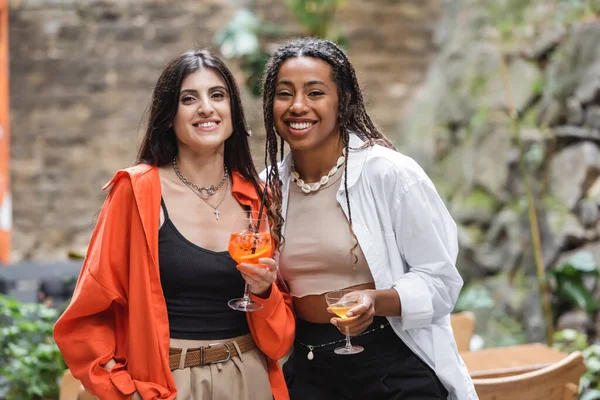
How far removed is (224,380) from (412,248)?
596 millimetres

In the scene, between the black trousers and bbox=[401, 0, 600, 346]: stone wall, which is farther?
bbox=[401, 0, 600, 346]: stone wall

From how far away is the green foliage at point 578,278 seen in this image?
4.33m

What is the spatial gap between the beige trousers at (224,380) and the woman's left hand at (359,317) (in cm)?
33

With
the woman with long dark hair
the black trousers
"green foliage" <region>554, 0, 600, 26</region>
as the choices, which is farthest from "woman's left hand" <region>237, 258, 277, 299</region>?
"green foliage" <region>554, 0, 600, 26</region>

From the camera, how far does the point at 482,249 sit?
553 cm

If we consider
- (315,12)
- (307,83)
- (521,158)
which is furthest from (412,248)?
(315,12)

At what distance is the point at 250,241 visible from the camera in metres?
1.70

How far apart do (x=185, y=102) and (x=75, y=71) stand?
6.35 meters

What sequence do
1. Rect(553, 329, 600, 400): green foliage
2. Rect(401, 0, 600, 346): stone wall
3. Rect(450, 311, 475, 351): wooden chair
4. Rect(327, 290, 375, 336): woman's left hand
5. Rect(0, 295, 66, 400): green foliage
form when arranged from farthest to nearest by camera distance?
Rect(401, 0, 600, 346): stone wall → Rect(553, 329, 600, 400): green foliage → Rect(0, 295, 66, 400): green foliage → Rect(450, 311, 475, 351): wooden chair → Rect(327, 290, 375, 336): woman's left hand

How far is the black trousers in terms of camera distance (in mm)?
1793

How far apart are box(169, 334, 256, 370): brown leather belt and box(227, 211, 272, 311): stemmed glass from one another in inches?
5.8

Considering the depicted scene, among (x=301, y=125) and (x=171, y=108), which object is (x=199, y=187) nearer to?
(x=171, y=108)

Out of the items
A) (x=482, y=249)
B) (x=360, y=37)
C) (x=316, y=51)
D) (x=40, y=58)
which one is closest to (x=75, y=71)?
(x=40, y=58)

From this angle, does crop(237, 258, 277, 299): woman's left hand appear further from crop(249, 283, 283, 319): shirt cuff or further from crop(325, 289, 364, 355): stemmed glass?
crop(325, 289, 364, 355): stemmed glass
